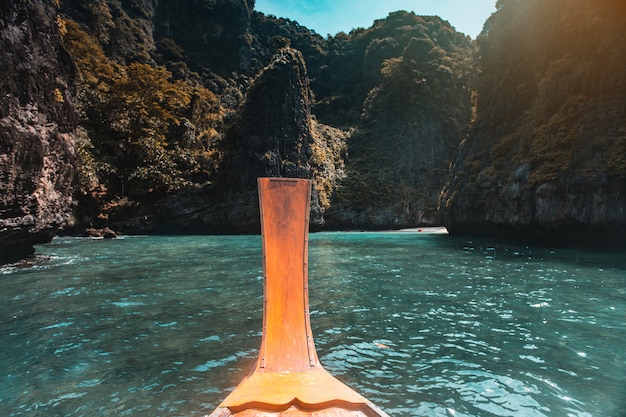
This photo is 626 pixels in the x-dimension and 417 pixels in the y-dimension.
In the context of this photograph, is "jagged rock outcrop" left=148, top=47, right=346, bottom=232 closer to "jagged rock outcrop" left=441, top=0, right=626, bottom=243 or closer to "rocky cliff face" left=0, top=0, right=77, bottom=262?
"jagged rock outcrop" left=441, top=0, right=626, bottom=243

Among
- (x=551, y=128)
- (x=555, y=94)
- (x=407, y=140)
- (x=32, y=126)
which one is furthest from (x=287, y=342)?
(x=407, y=140)

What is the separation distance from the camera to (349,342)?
580 centimetres

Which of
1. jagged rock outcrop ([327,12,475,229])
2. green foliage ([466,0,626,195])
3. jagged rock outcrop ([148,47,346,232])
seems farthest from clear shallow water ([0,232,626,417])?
jagged rock outcrop ([327,12,475,229])

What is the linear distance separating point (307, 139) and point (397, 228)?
18.1 metres

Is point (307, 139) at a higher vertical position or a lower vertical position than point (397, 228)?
higher

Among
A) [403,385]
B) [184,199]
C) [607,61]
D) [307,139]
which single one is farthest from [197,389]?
[307,139]

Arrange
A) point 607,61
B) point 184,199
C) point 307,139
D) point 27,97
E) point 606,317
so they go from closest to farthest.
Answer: point 606,317
point 27,97
point 607,61
point 184,199
point 307,139

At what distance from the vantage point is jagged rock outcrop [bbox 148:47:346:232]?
39625 millimetres

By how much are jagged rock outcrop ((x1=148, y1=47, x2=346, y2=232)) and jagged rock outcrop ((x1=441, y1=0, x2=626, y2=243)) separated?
20.8 metres

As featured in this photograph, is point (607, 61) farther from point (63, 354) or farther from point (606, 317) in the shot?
point (63, 354)

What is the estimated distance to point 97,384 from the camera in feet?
14.1

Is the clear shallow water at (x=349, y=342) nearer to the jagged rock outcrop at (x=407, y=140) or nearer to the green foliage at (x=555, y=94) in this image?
Result: the green foliage at (x=555, y=94)

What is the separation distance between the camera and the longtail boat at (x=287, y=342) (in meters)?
3.03

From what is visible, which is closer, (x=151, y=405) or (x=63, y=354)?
(x=151, y=405)
